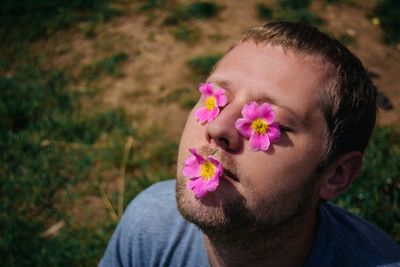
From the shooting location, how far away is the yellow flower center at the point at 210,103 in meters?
1.62

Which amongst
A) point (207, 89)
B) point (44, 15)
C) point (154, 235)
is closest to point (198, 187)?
point (207, 89)

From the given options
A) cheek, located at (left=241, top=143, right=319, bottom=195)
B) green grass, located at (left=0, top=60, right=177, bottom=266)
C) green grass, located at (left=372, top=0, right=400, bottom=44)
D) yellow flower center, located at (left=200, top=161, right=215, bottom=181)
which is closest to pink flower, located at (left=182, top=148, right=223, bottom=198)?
yellow flower center, located at (left=200, top=161, right=215, bottom=181)

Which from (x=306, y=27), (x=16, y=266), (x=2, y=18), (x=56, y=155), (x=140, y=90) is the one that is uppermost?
(x=306, y=27)

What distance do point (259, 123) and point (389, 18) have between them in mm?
4025

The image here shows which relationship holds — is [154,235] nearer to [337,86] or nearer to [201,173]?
[201,173]

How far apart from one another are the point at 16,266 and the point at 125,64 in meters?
2.51

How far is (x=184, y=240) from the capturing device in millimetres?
1885

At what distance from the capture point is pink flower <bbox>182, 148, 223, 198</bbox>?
144 cm

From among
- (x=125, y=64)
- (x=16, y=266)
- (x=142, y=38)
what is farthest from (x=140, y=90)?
(x=16, y=266)

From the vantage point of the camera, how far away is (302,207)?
1640 millimetres

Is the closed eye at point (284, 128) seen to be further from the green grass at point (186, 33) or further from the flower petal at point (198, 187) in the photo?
the green grass at point (186, 33)

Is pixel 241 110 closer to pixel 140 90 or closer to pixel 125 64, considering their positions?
pixel 140 90

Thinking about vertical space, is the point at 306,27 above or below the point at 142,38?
above

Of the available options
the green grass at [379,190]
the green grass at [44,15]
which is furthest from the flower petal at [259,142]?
the green grass at [44,15]
